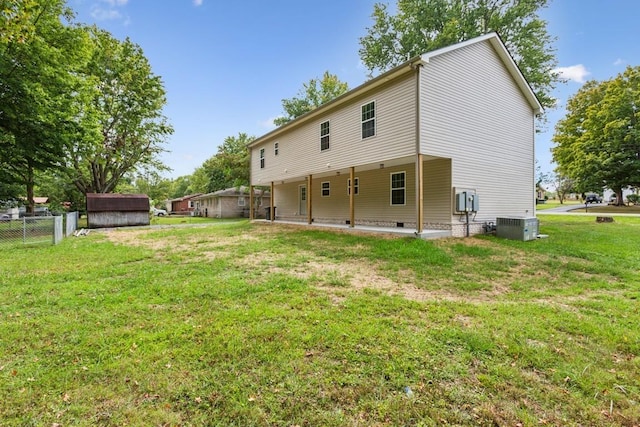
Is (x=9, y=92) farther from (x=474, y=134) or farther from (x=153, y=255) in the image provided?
(x=474, y=134)

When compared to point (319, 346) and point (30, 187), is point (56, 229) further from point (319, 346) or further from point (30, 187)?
point (30, 187)

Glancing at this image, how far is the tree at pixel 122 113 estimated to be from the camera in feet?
71.8

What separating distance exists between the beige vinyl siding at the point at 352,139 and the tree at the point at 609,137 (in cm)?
2723

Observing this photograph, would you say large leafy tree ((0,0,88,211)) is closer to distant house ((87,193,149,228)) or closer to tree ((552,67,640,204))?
distant house ((87,193,149,228))

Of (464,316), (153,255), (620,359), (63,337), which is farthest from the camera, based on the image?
(153,255)

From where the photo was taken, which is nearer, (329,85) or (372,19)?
(372,19)

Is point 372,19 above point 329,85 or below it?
above

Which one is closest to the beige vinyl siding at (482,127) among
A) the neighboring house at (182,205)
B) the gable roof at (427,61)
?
the gable roof at (427,61)

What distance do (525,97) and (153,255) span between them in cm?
1568

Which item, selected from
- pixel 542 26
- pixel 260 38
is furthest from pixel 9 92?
pixel 542 26

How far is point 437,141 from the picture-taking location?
9.92 meters

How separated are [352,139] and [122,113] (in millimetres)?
20534

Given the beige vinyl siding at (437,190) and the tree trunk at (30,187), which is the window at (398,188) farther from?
the tree trunk at (30,187)

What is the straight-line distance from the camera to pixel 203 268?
6438 mm
